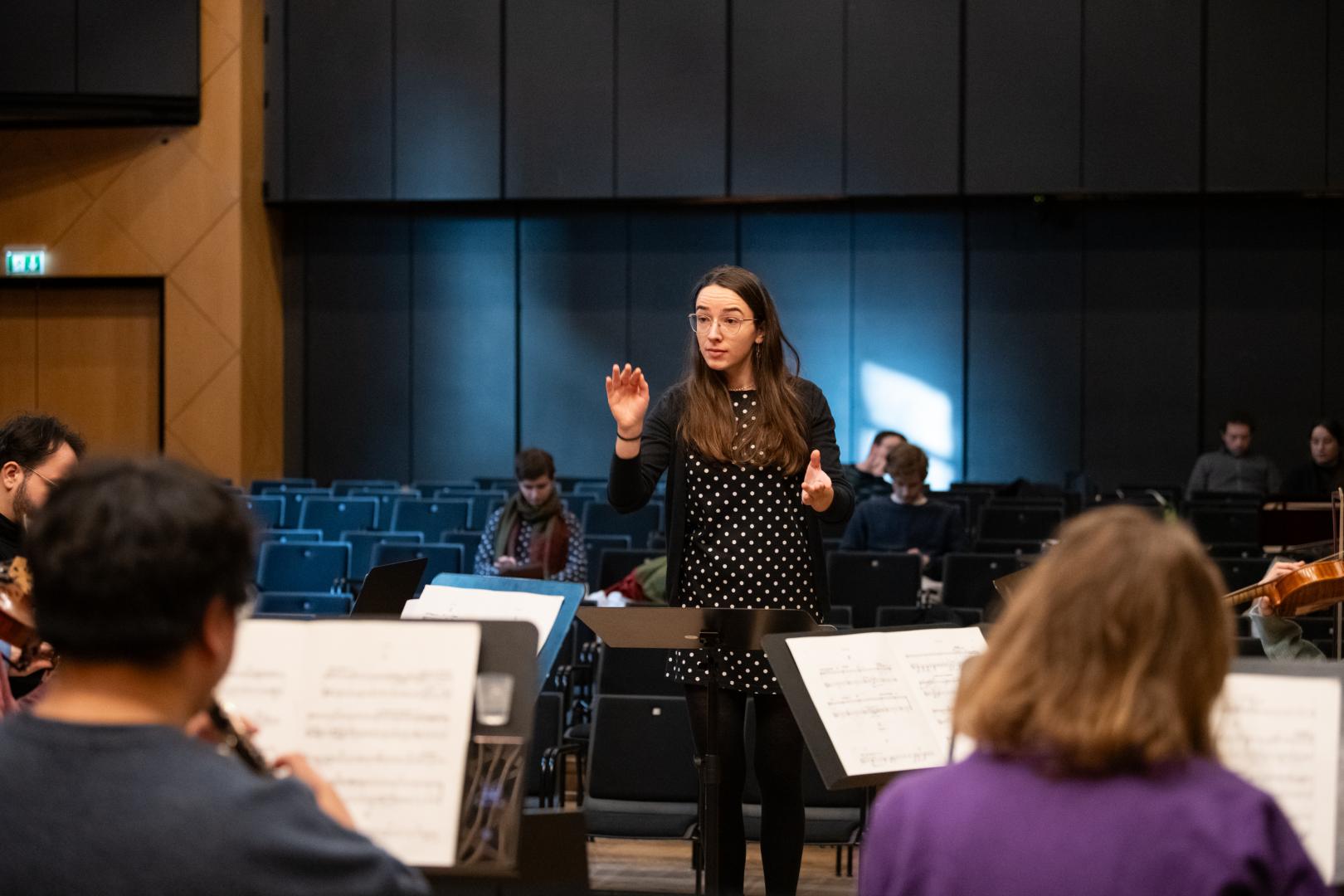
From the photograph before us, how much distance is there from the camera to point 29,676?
3152 millimetres

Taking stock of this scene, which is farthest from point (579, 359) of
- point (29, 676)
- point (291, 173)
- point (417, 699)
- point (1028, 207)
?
point (417, 699)

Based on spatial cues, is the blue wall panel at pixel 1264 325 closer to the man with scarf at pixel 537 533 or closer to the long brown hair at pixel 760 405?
the man with scarf at pixel 537 533

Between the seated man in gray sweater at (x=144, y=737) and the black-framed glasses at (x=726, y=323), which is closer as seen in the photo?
the seated man in gray sweater at (x=144, y=737)

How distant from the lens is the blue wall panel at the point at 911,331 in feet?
44.6

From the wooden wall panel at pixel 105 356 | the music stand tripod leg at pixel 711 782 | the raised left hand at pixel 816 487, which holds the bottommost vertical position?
the music stand tripod leg at pixel 711 782

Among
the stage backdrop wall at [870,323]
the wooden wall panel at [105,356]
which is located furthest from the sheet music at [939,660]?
the wooden wall panel at [105,356]

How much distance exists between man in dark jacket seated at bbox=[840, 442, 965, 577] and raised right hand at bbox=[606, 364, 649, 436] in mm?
4384

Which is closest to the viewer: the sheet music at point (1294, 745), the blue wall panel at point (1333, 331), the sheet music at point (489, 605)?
the sheet music at point (1294, 745)

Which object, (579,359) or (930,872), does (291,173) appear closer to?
(579,359)

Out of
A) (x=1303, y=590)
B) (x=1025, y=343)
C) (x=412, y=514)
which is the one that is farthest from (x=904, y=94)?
(x=1303, y=590)

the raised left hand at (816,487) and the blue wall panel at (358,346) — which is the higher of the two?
the blue wall panel at (358,346)

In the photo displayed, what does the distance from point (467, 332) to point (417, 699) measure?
12.3m

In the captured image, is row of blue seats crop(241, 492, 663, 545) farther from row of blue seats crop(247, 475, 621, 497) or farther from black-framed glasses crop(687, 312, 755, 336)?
black-framed glasses crop(687, 312, 755, 336)

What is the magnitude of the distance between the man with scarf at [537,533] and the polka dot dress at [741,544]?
3.59 m
